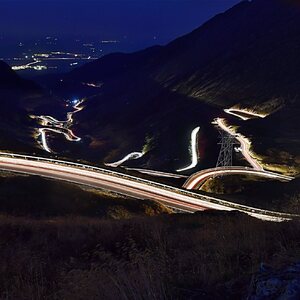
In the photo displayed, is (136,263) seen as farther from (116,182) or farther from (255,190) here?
(255,190)

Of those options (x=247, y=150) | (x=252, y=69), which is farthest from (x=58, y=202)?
(x=252, y=69)

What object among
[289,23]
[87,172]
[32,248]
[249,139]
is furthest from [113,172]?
[289,23]

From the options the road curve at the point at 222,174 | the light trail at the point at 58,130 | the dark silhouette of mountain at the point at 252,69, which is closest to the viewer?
the road curve at the point at 222,174

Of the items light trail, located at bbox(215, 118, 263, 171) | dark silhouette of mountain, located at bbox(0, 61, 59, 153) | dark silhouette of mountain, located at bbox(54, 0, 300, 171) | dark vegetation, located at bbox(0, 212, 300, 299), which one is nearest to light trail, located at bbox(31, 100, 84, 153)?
dark silhouette of mountain, located at bbox(0, 61, 59, 153)

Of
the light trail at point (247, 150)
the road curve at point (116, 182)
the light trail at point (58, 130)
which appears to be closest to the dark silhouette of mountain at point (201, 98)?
the light trail at point (247, 150)

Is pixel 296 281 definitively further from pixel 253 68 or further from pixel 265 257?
pixel 253 68

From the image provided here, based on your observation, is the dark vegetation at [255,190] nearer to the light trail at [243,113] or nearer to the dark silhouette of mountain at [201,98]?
the dark silhouette of mountain at [201,98]
